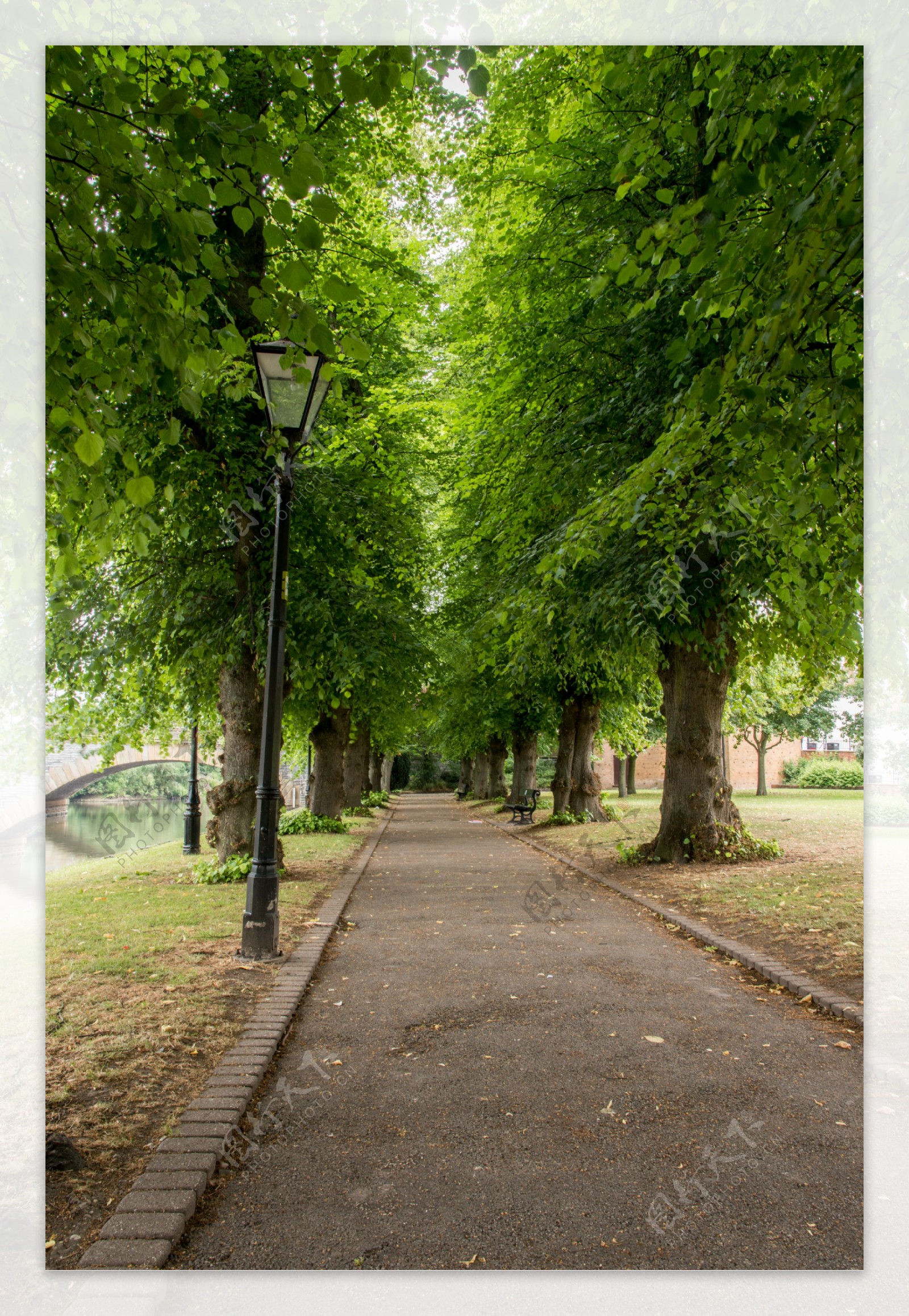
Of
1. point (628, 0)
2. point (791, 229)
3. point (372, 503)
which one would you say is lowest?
point (791, 229)

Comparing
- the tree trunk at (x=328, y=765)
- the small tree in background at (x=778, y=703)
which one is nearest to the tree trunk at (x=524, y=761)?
the small tree in background at (x=778, y=703)

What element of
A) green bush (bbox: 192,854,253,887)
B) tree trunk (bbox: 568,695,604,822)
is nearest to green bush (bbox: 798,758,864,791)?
tree trunk (bbox: 568,695,604,822)

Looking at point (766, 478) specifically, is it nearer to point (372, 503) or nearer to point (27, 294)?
point (27, 294)

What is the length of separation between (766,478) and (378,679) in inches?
268

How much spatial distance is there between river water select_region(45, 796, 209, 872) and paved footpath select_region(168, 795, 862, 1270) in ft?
45.8

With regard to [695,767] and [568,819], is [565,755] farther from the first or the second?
[695,767]

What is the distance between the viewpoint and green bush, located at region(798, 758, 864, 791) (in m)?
14.0

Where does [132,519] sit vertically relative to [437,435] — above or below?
below

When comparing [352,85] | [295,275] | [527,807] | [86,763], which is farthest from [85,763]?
[352,85]

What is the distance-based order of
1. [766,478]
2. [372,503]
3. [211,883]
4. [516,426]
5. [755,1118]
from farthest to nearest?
[372,503], [516,426], [211,883], [766,478], [755,1118]

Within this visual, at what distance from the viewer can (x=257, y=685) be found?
1080cm

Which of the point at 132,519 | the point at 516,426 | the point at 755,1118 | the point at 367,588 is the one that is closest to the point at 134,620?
the point at 367,588

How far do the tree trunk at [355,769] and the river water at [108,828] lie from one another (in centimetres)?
483

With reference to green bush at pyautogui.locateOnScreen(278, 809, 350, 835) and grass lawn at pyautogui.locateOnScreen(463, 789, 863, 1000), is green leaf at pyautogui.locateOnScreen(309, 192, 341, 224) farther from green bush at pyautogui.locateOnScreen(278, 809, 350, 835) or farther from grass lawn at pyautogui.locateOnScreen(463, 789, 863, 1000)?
green bush at pyautogui.locateOnScreen(278, 809, 350, 835)
